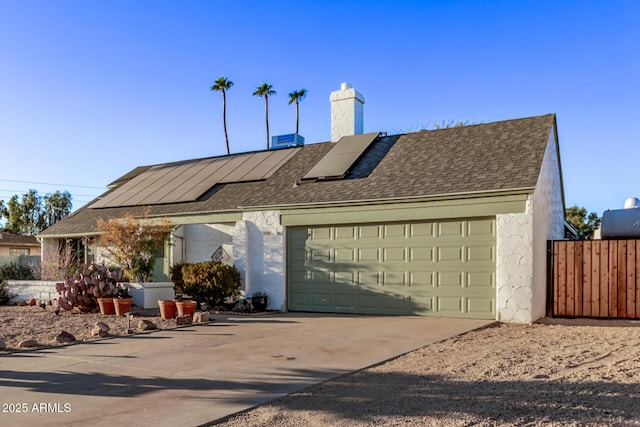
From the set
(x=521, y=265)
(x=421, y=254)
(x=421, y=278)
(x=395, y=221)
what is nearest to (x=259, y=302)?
(x=395, y=221)

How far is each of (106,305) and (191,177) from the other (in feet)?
25.4

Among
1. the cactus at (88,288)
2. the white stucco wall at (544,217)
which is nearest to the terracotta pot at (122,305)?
the cactus at (88,288)

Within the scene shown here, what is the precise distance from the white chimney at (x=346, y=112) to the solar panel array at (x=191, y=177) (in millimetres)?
1771

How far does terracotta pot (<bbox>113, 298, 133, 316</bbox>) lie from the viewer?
1247 cm

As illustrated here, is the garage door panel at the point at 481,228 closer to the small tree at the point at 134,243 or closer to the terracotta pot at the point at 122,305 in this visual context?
the terracotta pot at the point at 122,305

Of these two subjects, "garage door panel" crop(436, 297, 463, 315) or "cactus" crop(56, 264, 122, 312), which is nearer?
"garage door panel" crop(436, 297, 463, 315)

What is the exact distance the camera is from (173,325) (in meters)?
10.7

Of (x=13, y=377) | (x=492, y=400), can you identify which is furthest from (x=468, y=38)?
(x=13, y=377)

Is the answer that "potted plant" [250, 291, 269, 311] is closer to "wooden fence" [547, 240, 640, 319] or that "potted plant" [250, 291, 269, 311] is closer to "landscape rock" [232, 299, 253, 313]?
"landscape rock" [232, 299, 253, 313]

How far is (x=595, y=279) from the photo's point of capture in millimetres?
11453

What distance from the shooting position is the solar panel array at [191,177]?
17.6 metres

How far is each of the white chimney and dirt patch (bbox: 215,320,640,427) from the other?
1092cm

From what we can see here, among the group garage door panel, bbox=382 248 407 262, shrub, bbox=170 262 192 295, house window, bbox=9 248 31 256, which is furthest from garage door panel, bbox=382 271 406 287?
house window, bbox=9 248 31 256

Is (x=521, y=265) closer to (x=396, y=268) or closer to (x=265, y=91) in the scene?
(x=396, y=268)
